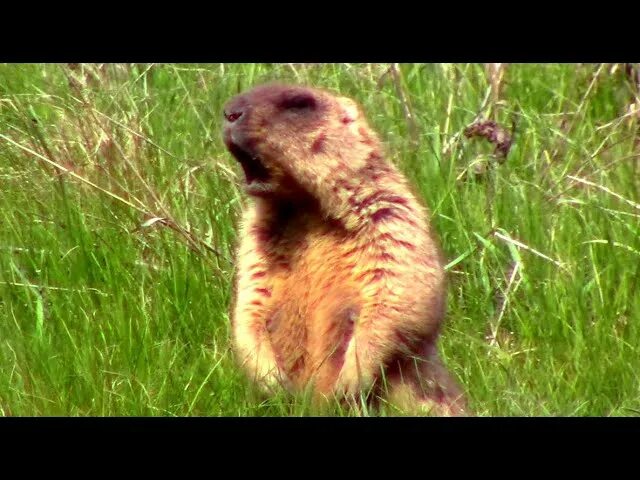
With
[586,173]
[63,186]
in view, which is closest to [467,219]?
[586,173]

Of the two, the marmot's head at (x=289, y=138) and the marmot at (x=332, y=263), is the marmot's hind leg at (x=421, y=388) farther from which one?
the marmot's head at (x=289, y=138)

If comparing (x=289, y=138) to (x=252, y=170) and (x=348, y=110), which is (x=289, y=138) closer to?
(x=252, y=170)

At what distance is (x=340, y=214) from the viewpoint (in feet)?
16.3

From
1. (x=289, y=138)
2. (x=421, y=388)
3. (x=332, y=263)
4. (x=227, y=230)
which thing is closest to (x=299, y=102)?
(x=289, y=138)

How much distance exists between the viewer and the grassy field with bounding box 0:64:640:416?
504 centimetres

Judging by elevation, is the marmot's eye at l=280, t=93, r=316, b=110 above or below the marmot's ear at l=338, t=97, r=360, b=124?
above

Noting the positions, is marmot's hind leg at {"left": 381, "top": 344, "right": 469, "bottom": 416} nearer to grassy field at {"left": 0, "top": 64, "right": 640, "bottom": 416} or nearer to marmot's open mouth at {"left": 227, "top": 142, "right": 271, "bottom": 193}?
grassy field at {"left": 0, "top": 64, "right": 640, "bottom": 416}

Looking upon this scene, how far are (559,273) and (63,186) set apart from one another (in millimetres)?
2090

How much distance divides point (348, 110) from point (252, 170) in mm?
415

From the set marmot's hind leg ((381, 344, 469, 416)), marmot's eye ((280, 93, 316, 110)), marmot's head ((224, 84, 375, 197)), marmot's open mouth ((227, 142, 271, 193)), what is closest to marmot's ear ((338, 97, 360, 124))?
marmot's head ((224, 84, 375, 197))

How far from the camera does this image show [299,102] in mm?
4980

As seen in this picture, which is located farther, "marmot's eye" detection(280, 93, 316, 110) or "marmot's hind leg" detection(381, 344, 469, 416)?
"marmot's eye" detection(280, 93, 316, 110)

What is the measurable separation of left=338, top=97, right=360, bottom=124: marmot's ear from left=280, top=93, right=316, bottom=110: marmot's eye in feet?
0.41

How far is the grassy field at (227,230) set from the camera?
16.5 feet
